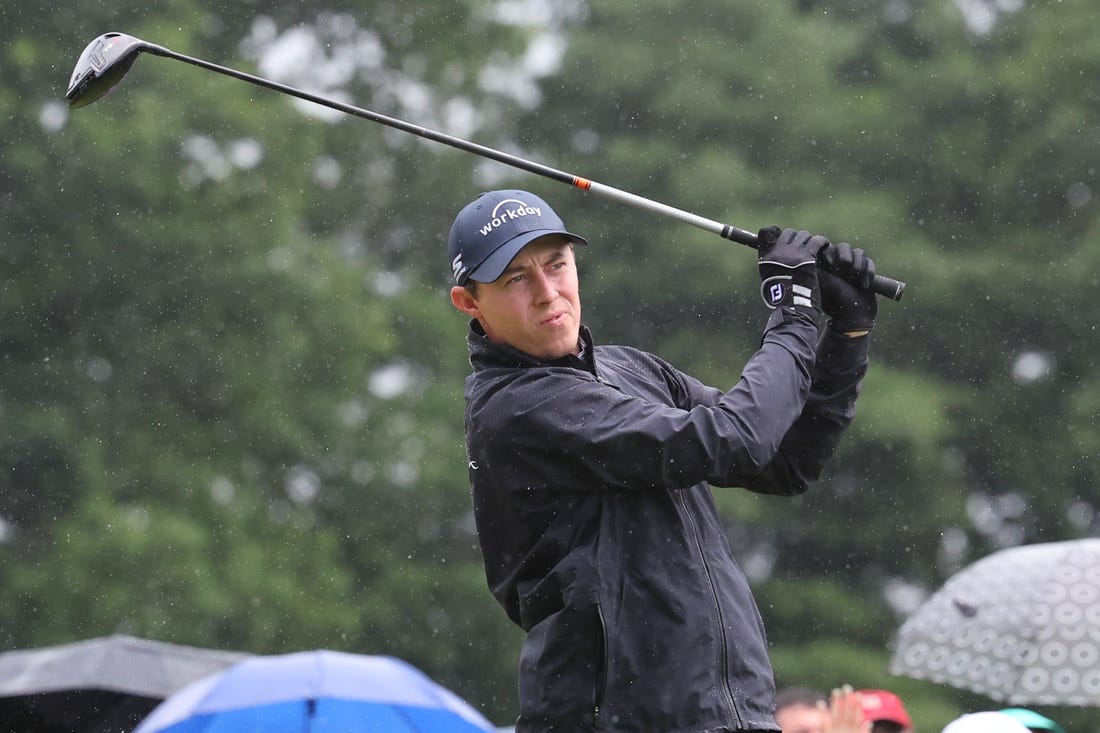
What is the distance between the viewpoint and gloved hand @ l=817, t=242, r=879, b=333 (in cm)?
386

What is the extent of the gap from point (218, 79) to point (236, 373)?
3.10 meters

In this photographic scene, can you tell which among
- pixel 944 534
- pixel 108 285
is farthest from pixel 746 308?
pixel 108 285

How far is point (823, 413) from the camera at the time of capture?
398 cm

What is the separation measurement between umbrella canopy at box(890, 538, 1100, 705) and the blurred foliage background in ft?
28.5

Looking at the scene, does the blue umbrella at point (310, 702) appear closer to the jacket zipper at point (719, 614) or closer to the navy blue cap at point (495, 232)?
the navy blue cap at point (495, 232)

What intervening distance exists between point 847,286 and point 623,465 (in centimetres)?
74

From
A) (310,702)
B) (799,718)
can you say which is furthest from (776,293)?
(310,702)

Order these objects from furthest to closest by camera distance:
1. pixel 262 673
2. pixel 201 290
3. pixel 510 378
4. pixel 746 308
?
pixel 746 308 → pixel 201 290 → pixel 262 673 → pixel 510 378

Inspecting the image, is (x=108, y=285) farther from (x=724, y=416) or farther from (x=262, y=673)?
(x=724, y=416)

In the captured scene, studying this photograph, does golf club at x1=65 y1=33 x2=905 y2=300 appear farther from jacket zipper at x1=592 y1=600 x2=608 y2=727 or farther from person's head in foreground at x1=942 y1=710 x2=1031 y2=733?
person's head in foreground at x1=942 y1=710 x2=1031 y2=733

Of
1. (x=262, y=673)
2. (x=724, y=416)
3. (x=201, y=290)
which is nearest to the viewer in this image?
(x=724, y=416)

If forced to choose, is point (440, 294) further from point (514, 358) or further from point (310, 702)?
point (514, 358)

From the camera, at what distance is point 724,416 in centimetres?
355

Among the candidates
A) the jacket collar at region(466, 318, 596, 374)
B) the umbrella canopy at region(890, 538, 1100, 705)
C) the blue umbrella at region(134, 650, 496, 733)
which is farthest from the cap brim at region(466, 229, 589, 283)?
the umbrella canopy at region(890, 538, 1100, 705)
